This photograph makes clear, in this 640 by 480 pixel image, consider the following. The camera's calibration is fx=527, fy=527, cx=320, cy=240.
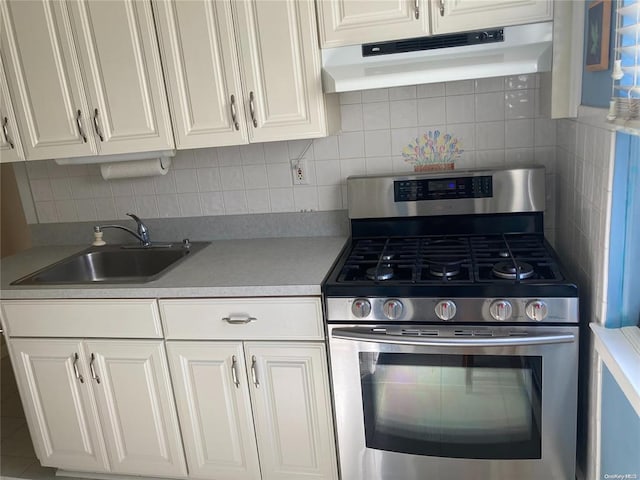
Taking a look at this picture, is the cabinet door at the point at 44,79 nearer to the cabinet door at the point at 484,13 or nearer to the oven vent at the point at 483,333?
the cabinet door at the point at 484,13

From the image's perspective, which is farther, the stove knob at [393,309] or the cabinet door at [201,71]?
the cabinet door at [201,71]

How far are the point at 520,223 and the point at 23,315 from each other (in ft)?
6.51

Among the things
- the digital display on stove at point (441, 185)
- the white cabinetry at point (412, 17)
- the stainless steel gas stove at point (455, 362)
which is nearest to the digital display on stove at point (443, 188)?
the digital display on stove at point (441, 185)

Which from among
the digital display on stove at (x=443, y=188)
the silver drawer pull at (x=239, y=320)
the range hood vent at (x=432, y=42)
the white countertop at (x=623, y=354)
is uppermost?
the range hood vent at (x=432, y=42)

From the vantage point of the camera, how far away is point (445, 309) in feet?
5.39

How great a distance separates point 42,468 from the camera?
2367 mm

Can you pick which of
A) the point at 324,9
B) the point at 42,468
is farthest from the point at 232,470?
the point at 324,9

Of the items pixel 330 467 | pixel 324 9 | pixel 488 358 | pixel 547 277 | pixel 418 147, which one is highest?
pixel 324 9

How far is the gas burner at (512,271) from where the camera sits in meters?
1.64

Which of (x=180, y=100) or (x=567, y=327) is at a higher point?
(x=180, y=100)

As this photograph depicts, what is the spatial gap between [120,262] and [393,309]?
1410 millimetres

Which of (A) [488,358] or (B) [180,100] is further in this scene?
(B) [180,100]

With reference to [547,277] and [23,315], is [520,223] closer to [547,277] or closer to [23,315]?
[547,277]

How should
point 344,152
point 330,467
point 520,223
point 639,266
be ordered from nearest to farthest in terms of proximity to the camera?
point 639,266, point 330,467, point 520,223, point 344,152
